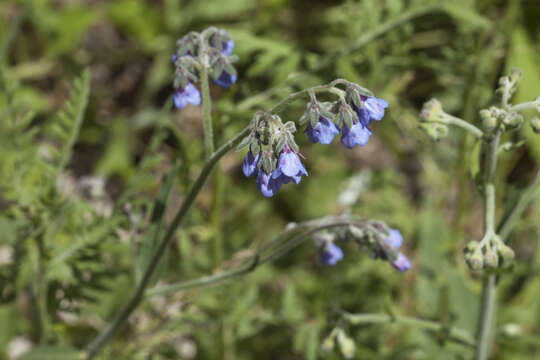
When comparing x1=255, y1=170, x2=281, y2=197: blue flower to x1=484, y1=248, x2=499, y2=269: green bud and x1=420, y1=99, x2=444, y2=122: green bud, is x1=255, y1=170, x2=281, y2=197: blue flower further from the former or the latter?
x1=484, y1=248, x2=499, y2=269: green bud

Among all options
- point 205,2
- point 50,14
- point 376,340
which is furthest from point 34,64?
point 376,340

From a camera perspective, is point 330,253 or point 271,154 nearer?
point 271,154

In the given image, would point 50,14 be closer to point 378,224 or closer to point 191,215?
point 191,215

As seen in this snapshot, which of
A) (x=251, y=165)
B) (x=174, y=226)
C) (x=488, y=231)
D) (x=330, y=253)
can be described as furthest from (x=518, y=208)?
(x=174, y=226)

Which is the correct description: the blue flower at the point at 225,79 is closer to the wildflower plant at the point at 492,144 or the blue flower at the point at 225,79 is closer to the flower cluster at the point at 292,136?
the flower cluster at the point at 292,136

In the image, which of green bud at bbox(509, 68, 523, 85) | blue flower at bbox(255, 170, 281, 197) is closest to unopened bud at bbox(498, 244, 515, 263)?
green bud at bbox(509, 68, 523, 85)

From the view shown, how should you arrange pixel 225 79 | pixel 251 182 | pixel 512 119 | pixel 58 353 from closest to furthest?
pixel 512 119 → pixel 225 79 → pixel 58 353 → pixel 251 182

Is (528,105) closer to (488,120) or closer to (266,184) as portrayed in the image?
(488,120)

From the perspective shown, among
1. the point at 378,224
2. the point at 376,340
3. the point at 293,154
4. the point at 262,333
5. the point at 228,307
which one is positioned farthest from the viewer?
the point at 262,333
